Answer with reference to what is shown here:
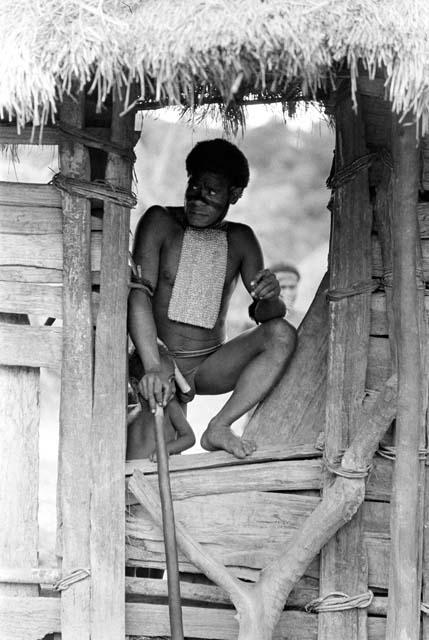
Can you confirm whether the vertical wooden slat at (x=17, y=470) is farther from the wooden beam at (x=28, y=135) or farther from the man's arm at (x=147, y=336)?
the wooden beam at (x=28, y=135)

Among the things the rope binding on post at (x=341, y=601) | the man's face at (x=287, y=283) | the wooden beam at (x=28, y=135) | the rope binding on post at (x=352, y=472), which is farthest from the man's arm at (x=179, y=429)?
the man's face at (x=287, y=283)

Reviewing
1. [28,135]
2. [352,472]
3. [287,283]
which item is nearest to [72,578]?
[352,472]

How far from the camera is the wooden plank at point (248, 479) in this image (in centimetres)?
366

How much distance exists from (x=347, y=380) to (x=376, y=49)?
4.56 feet

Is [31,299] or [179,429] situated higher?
[31,299]

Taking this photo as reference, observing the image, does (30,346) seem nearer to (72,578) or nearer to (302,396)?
(72,578)

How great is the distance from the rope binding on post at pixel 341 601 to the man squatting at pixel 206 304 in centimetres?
65

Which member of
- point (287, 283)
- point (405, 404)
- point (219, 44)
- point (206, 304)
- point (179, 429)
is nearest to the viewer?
point (219, 44)

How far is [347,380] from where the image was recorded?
361cm

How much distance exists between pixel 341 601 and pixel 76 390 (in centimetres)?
134

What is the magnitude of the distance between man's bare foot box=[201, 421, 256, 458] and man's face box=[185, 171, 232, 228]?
92cm

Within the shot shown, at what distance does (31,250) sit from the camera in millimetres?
3605

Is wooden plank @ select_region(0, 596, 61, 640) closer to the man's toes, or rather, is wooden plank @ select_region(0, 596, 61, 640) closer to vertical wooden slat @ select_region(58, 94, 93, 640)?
vertical wooden slat @ select_region(58, 94, 93, 640)

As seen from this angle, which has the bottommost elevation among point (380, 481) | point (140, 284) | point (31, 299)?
point (380, 481)
